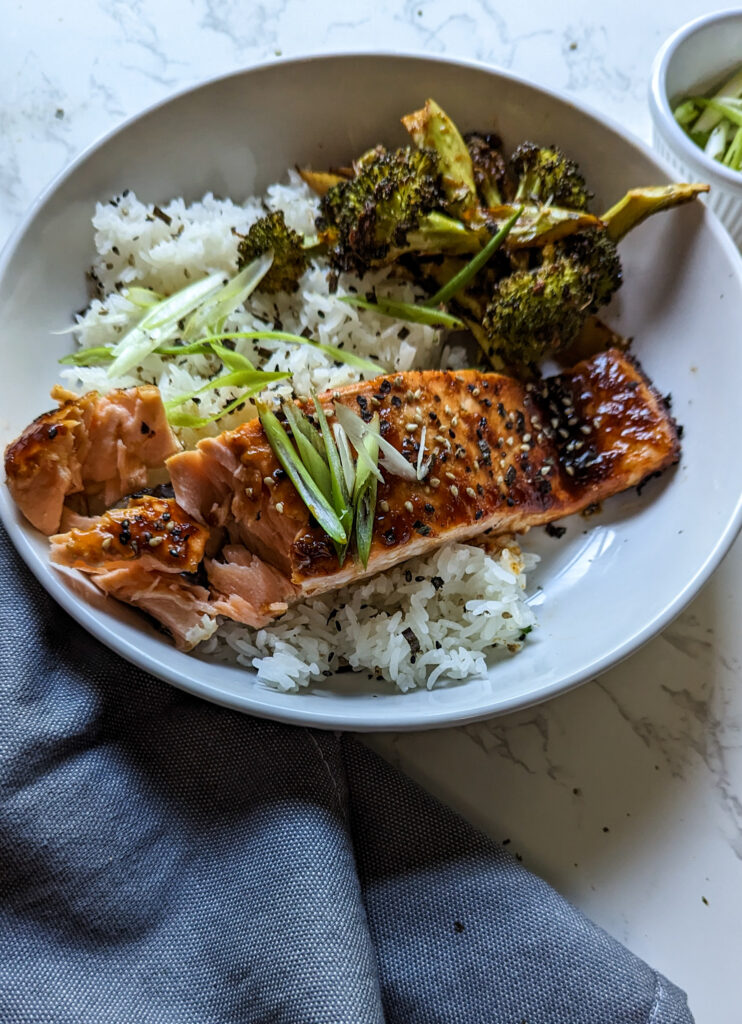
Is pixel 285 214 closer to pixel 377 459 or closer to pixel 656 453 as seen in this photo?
pixel 377 459

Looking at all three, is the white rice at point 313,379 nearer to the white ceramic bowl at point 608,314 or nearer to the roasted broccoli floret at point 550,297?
the white ceramic bowl at point 608,314

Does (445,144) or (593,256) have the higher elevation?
(445,144)

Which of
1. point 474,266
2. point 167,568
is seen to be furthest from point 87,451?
point 474,266

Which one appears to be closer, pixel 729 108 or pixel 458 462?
pixel 458 462

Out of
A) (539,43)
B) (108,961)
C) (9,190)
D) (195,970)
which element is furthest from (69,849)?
(539,43)

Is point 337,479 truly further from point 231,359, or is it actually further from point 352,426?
point 231,359
